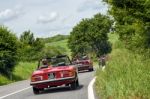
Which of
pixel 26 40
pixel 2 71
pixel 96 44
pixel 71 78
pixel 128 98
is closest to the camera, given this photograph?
pixel 128 98

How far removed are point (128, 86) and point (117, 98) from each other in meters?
0.94

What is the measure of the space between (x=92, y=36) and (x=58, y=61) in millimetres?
83646

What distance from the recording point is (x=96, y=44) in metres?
105

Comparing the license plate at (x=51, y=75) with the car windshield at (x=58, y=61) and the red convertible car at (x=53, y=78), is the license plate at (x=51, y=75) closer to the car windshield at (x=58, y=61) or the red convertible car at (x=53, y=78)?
the red convertible car at (x=53, y=78)

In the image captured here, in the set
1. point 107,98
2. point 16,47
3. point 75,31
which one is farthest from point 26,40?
point 107,98

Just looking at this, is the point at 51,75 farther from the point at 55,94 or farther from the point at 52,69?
the point at 55,94

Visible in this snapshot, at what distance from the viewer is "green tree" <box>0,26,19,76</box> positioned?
3847 centimetres

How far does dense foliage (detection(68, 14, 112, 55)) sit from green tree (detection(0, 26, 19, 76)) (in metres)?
62.8

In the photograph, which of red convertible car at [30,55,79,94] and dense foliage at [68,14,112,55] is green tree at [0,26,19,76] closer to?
red convertible car at [30,55,79,94]

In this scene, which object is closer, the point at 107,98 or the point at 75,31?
the point at 107,98

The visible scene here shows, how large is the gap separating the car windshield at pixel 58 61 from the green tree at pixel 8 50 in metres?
18.2

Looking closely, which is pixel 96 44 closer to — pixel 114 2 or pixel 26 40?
pixel 26 40

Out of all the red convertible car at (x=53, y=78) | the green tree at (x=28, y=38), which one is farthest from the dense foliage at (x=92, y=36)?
the red convertible car at (x=53, y=78)

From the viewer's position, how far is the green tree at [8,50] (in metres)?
38.5
